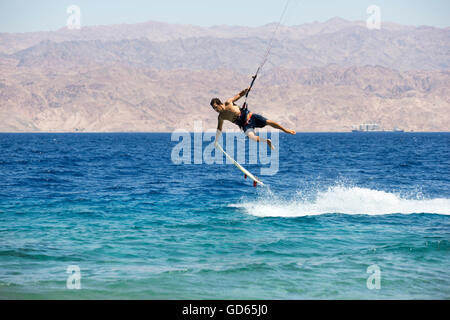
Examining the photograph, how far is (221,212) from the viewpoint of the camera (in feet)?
83.7

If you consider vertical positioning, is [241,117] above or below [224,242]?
above

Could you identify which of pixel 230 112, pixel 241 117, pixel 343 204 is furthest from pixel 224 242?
pixel 343 204

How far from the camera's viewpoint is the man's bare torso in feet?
54.1

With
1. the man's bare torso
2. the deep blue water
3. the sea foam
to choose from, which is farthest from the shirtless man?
the sea foam

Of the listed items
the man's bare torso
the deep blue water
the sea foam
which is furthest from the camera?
the sea foam

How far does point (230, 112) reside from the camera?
54.5 feet

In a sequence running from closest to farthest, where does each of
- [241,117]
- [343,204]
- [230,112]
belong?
1. [230,112]
2. [241,117]
3. [343,204]

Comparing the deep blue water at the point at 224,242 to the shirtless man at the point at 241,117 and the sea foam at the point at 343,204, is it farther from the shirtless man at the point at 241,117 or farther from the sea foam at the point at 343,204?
the shirtless man at the point at 241,117

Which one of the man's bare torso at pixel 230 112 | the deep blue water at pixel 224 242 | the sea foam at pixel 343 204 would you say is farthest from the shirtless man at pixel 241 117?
the sea foam at pixel 343 204

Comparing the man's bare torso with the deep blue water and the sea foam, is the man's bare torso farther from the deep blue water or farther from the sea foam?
the sea foam

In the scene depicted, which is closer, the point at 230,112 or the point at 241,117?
the point at 230,112

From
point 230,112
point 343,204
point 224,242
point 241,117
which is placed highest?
point 230,112

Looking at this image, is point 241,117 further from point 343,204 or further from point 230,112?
point 343,204
